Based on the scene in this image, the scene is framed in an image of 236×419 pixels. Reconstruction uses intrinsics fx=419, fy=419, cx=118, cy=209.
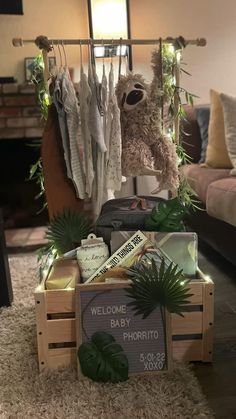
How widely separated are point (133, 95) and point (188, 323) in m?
0.97

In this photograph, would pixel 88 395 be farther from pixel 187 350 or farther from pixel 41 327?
pixel 187 350

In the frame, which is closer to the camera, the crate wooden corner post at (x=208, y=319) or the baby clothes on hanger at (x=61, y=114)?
the crate wooden corner post at (x=208, y=319)

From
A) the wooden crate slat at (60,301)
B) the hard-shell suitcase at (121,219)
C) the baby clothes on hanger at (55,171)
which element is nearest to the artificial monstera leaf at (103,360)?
the wooden crate slat at (60,301)

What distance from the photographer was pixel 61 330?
4.69 feet

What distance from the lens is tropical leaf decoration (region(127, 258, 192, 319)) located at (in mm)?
1353

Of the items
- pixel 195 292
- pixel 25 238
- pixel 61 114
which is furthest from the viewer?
pixel 25 238

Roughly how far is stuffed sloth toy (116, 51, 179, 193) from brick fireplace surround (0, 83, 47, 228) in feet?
4.18

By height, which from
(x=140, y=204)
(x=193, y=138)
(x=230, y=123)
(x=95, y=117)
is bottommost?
(x=140, y=204)

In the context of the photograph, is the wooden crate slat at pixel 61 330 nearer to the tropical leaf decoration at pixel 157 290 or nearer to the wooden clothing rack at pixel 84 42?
the tropical leaf decoration at pixel 157 290

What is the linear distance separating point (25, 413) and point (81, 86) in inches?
48.0

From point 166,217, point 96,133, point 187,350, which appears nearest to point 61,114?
point 96,133

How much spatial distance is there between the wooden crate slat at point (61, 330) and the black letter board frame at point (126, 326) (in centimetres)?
5

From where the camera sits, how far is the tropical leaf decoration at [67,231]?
1.76 m

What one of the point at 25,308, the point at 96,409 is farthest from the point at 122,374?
the point at 25,308
